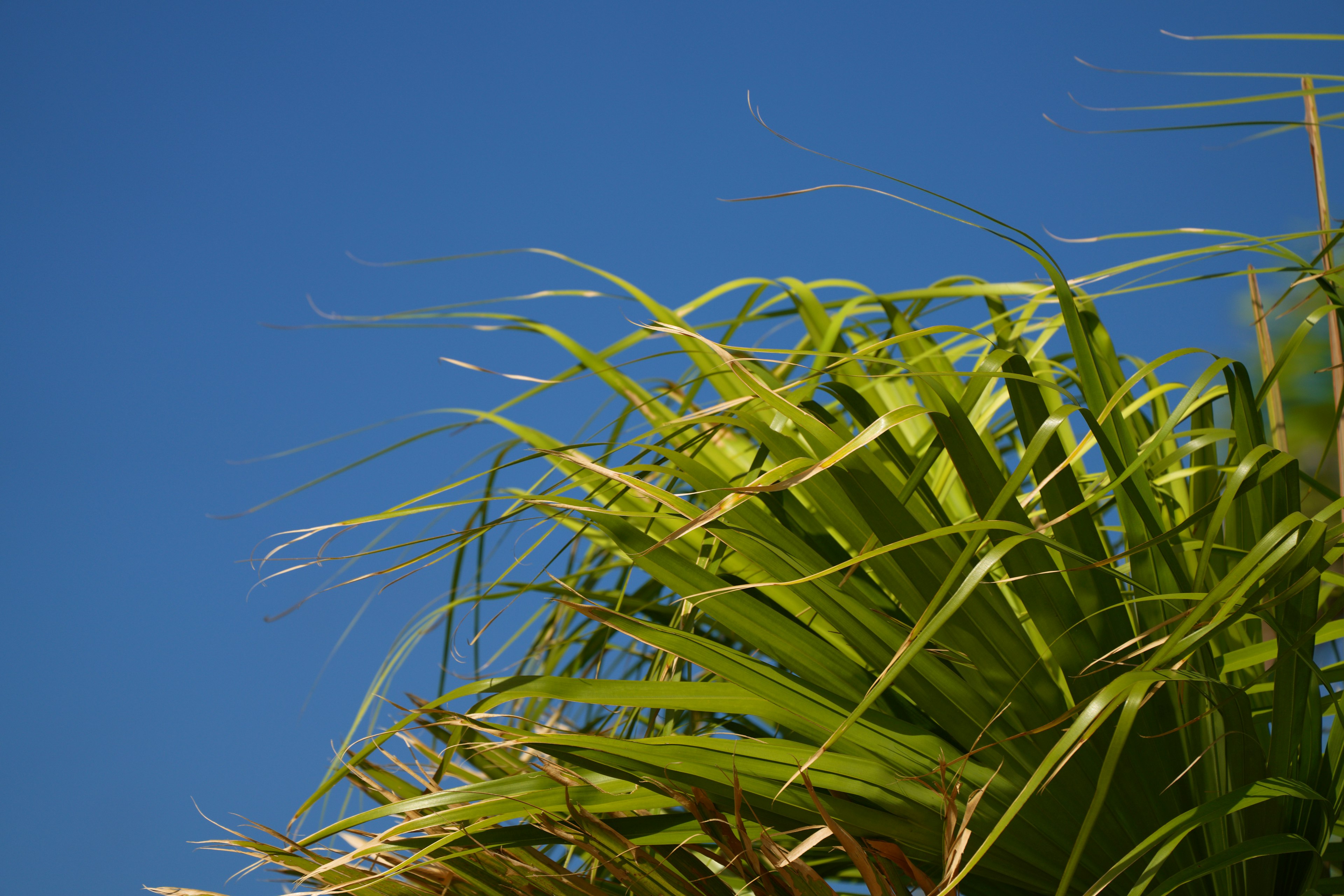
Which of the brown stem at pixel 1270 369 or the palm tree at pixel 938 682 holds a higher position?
the brown stem at pixel 1270 369

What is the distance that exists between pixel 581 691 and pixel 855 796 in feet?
0.63

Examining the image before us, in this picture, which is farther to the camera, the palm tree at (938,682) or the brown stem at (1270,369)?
the brown stem at (1270,369)

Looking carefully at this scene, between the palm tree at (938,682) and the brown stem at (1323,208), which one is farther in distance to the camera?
the brown stem at (1323,208)

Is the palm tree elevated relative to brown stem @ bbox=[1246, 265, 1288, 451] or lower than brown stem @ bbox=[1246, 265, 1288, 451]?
lower

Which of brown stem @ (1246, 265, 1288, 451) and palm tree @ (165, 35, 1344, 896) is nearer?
palm tree @ (165, 35, 1344, 896)

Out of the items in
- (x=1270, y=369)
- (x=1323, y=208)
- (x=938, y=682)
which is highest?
(x=1323, y=208)

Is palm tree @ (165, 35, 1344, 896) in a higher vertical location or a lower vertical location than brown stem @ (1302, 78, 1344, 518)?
lower

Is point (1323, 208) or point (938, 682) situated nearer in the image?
point (938, 682)

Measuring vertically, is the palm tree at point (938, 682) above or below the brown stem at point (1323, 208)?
below

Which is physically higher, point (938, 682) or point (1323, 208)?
point (1323, 208)

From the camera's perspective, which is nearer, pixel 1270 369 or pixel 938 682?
pixel 938 682

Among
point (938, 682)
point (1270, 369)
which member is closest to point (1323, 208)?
point (1270, 369)

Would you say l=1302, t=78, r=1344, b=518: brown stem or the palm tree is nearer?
the palm tree

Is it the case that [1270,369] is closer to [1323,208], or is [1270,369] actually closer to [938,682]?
[1323,208]
